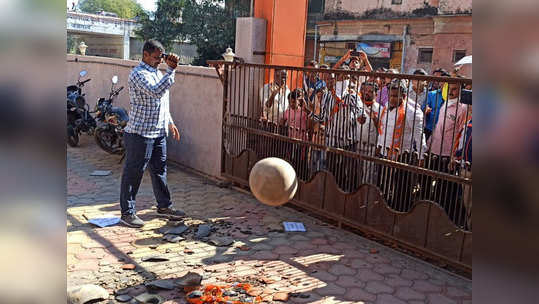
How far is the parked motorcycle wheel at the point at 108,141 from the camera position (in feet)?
30.2

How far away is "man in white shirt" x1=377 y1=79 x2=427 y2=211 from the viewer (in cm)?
512

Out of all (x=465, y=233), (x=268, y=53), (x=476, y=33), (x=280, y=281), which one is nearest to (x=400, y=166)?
(x=465, y=233)

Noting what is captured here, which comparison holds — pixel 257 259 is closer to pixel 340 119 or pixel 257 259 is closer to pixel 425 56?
pixel 340 119

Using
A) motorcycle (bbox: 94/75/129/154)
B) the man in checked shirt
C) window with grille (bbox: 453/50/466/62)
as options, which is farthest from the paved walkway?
window with grille (bbox: 453/50/466/62)

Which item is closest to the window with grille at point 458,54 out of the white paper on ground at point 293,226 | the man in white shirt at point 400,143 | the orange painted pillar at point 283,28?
the orange painted pillar at point 283,28

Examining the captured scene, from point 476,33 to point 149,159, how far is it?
5.22 meters

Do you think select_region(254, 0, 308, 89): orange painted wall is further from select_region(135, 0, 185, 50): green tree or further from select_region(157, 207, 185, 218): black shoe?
select_region(135, 0, 185, 50): green tree

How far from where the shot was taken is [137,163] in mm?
5543

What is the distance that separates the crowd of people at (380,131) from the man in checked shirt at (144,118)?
176cm

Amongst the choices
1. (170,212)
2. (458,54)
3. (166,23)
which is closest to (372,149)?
(170,212)

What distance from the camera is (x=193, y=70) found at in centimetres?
855

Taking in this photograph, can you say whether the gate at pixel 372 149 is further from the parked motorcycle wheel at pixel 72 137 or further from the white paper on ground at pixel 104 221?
the parked motorcycle wheel at pixel 72 137

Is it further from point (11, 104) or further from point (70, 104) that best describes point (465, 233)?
point (70, 104)

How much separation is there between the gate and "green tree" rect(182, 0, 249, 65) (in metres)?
18.3
